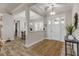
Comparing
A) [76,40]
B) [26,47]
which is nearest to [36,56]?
[26,47]

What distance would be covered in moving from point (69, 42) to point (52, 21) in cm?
50

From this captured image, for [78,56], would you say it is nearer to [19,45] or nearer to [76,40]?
[76,40]

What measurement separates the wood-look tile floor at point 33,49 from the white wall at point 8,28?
13cm

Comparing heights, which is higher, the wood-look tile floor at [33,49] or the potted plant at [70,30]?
the potted plant at [70,30]

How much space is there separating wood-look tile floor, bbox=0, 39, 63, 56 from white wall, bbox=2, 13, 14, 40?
13cm

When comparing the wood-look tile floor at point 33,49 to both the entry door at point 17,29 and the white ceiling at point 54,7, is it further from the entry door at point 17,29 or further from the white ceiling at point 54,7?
the white ceiling at point 54,7

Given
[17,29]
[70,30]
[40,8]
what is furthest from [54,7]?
[17,29]

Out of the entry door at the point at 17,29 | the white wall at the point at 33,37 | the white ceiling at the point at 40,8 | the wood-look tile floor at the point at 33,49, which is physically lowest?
the wood-look tile floor at the point at 33,49

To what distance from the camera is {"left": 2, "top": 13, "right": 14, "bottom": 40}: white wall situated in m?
2.14

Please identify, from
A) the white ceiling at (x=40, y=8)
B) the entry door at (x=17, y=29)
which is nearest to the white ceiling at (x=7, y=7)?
the white ceiling at (x=40, y=8)

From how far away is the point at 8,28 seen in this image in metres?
2.16

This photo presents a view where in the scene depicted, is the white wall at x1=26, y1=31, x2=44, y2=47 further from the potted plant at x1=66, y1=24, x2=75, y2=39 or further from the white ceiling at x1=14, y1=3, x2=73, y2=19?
the potted plant at x1=66, y1=24, x2=75, y2=39

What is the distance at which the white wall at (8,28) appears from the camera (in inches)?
84.3

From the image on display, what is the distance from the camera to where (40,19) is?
7.17 feet
